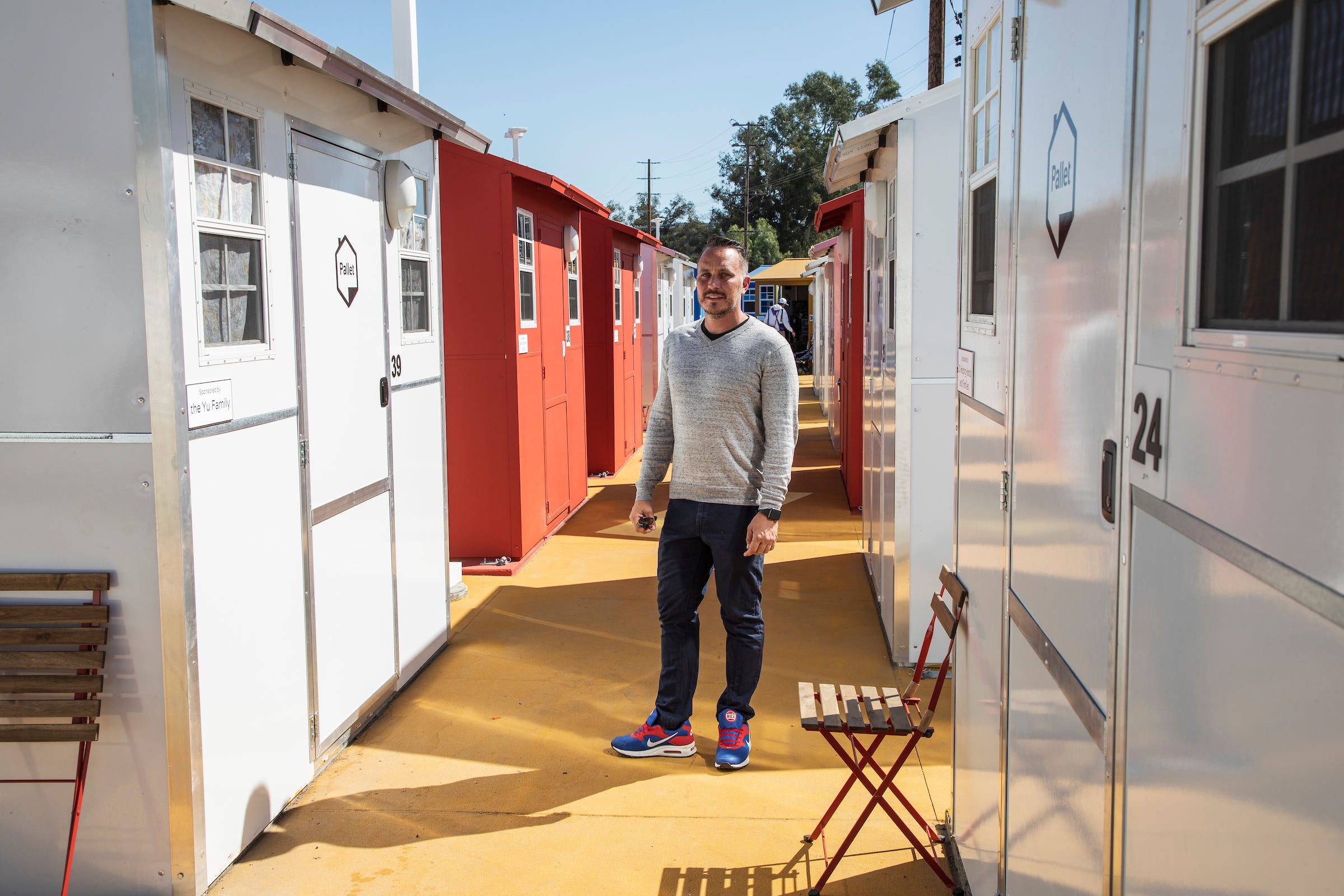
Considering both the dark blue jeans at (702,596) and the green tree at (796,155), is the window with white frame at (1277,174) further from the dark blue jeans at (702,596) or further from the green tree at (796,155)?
the green tree at (796,155)

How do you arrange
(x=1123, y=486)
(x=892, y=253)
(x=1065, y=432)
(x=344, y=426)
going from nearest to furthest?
(x=1123, y=486)
(x=1065, y=432)
(x=344, y=426)
(x=892, y=253)

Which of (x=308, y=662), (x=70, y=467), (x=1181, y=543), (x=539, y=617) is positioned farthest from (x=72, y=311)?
(x=539, y=617)

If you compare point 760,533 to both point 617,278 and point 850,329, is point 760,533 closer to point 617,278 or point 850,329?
point 850,329

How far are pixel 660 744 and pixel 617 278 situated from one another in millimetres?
8829

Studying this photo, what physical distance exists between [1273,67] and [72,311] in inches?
121

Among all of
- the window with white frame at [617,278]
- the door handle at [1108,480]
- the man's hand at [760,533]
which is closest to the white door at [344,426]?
the man's hand at [760,533]

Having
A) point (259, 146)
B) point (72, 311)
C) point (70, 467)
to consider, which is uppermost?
point (259, 146)

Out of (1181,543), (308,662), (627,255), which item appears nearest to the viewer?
(1181,543)

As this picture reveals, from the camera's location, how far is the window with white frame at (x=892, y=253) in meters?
5.64

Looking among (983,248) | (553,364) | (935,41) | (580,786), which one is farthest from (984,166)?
(935,41)

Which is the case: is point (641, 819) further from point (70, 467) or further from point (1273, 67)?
point (1273, 67)

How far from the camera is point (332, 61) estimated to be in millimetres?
3955

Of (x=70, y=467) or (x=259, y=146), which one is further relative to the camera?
(x=259, y=146)

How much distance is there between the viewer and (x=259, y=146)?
3.75 metres
